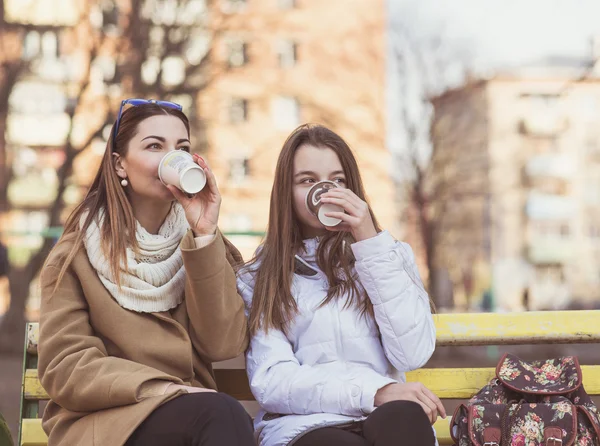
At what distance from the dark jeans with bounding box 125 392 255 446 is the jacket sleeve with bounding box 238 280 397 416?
1.16 ft

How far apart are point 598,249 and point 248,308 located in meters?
53.1

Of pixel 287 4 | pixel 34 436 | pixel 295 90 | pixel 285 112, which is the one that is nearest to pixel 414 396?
pixel 34 436

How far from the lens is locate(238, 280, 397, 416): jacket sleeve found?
318 centimetres

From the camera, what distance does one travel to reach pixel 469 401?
343 cm

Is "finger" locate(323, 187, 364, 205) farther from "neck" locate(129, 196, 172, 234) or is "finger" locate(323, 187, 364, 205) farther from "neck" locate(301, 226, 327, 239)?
"neck" locate(129, 196, 172, 234)

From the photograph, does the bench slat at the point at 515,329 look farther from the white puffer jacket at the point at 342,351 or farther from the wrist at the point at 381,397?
the wrist at the point at 381,397

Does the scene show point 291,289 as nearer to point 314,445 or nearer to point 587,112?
point 314,445

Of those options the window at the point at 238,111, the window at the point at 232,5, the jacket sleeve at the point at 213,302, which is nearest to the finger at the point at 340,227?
the jacket sleeve at the point at 213,302

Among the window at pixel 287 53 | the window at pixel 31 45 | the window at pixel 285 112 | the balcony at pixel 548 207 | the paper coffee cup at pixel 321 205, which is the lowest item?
the balcony at pixel 548 207

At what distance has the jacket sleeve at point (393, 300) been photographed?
10.8 feet

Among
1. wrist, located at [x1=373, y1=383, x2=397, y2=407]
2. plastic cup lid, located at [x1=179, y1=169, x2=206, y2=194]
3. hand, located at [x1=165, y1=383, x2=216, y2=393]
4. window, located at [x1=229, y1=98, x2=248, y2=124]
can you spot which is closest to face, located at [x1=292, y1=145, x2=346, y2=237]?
plastic cup lid, located at [x1=179, y1=169, x2=206, y2=194]

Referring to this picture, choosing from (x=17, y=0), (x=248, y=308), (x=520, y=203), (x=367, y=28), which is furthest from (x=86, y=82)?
(x=520, y=203)

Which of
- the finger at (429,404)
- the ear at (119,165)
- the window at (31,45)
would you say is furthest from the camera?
the window at (31,45)

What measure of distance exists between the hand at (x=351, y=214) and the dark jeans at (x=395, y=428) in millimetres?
619
